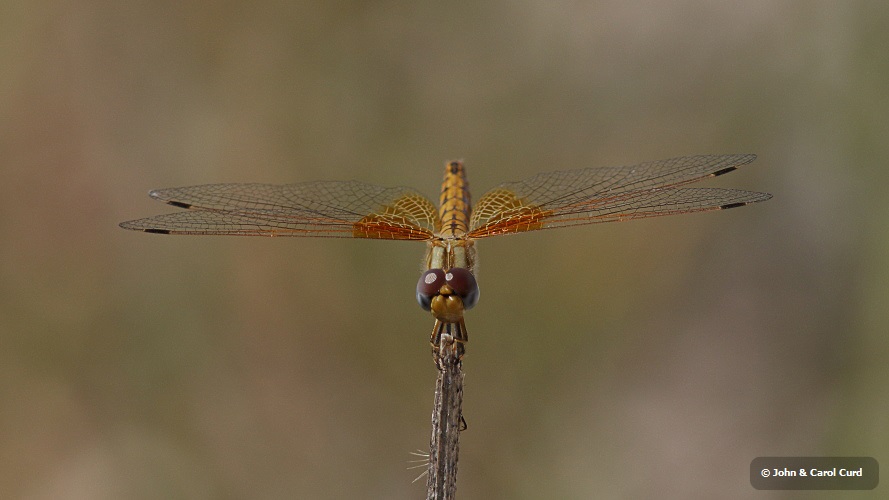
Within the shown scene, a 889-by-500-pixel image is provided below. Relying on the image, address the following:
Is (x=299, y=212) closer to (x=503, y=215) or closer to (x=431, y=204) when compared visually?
(x=431, y=204)

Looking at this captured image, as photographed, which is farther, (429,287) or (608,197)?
(608,197)

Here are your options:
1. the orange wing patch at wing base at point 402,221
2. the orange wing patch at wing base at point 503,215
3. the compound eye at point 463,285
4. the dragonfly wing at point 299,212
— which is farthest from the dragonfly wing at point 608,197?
the compound eye at point 463,285

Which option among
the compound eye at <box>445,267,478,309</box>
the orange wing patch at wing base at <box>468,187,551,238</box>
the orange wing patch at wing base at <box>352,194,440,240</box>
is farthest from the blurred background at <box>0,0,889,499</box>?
the compound eye at <box>445,267,478,309</box>

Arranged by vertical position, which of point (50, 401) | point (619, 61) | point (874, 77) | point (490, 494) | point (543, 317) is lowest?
point (490, 494)

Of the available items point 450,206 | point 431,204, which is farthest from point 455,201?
point 431,204

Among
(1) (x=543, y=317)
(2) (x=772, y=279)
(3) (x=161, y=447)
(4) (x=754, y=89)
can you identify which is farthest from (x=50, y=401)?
(4) (x=754, y=89)

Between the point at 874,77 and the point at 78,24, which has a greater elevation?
the point at 78,24

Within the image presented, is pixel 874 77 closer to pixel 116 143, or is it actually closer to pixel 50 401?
pixel 116 143
